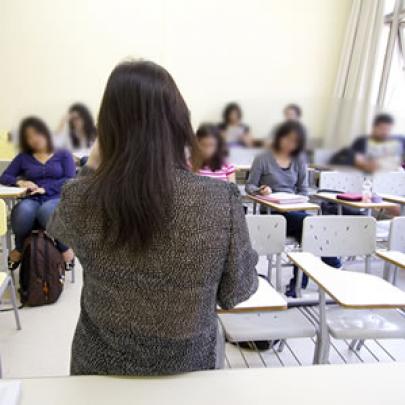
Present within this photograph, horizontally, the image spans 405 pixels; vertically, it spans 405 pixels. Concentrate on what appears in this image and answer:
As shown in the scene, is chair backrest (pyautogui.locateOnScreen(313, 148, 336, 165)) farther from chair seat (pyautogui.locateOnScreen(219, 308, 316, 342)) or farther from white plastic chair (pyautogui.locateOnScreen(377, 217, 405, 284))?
white plastic chair (pyautogui.locateOnScreen(377, 217, 405, 284))

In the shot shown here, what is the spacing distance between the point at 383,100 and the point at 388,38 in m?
0.11

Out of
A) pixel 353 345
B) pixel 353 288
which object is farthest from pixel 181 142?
pixel 353 345

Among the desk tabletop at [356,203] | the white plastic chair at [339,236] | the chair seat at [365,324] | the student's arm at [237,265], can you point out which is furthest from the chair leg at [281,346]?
the student's arm at [237,265]

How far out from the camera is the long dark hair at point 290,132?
1.63ft

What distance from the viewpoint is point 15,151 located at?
0.59m

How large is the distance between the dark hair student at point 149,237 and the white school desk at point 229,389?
3 cm

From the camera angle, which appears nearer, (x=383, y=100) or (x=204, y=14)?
(x=383, y=100)

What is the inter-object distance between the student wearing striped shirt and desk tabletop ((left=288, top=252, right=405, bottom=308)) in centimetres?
67

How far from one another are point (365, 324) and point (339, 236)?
474 mm

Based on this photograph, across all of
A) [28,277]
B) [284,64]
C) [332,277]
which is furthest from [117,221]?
[28,277]

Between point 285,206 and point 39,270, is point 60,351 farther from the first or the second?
point 285,206

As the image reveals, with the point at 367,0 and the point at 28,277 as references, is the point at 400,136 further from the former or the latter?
the point at 28,277

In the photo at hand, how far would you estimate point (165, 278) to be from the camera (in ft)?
2.03

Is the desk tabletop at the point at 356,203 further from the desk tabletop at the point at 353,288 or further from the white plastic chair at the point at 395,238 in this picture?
the desk tabletop at the point at 353,288
